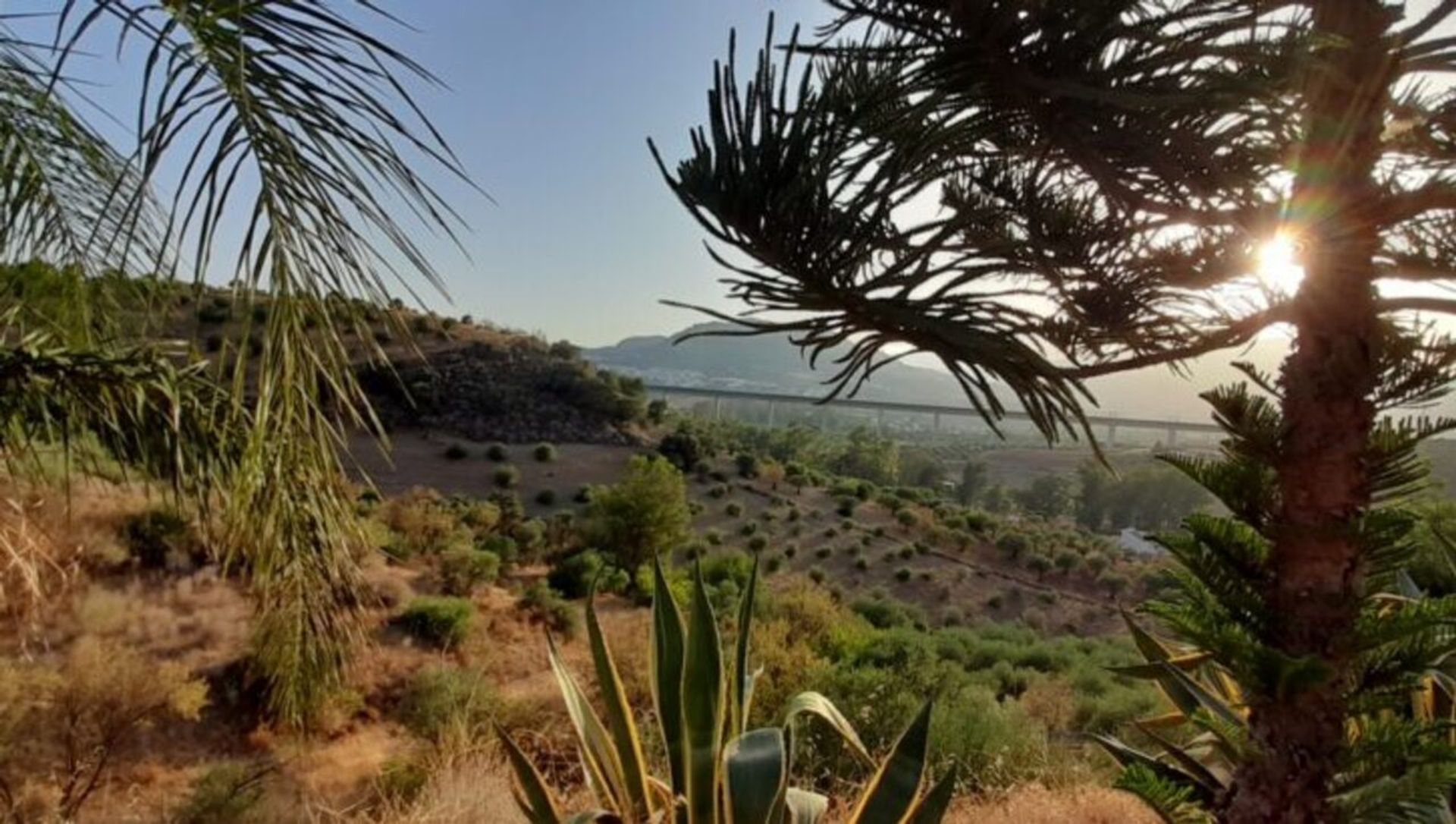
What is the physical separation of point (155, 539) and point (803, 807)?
8.57 m

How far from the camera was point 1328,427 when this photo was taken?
120 cm

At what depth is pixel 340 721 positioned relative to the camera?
20.8 ft

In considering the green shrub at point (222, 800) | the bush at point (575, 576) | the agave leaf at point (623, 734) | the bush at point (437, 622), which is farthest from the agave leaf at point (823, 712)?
the bush at point (575, 576)

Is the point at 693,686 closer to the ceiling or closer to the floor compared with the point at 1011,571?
closer to the ceiling

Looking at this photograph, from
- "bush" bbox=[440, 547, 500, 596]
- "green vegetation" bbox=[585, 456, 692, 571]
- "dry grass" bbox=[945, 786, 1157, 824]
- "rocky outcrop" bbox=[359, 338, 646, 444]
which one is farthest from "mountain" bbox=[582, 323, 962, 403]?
"dry grass" bbox=[945, 786, 1157, 824]

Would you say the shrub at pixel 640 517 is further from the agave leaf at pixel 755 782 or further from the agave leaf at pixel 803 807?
the agave leaf at pixel 755 782

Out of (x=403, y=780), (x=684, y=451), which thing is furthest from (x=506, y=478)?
(x=403, y=780)

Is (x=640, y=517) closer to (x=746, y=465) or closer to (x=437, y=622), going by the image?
(x=437, y=622)

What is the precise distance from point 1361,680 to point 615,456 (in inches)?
1013

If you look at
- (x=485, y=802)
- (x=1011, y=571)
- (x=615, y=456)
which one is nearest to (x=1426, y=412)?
(x=485, y=802)

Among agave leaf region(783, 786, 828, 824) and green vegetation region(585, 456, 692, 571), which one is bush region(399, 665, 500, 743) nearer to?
agave leaf region(783, 786, 828, 824)

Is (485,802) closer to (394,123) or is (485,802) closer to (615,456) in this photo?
(394,123)

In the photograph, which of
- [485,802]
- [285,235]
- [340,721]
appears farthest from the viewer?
[340,721]

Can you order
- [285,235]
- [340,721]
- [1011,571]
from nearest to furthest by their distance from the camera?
[285,235] → [340,721] → [1011,571]
